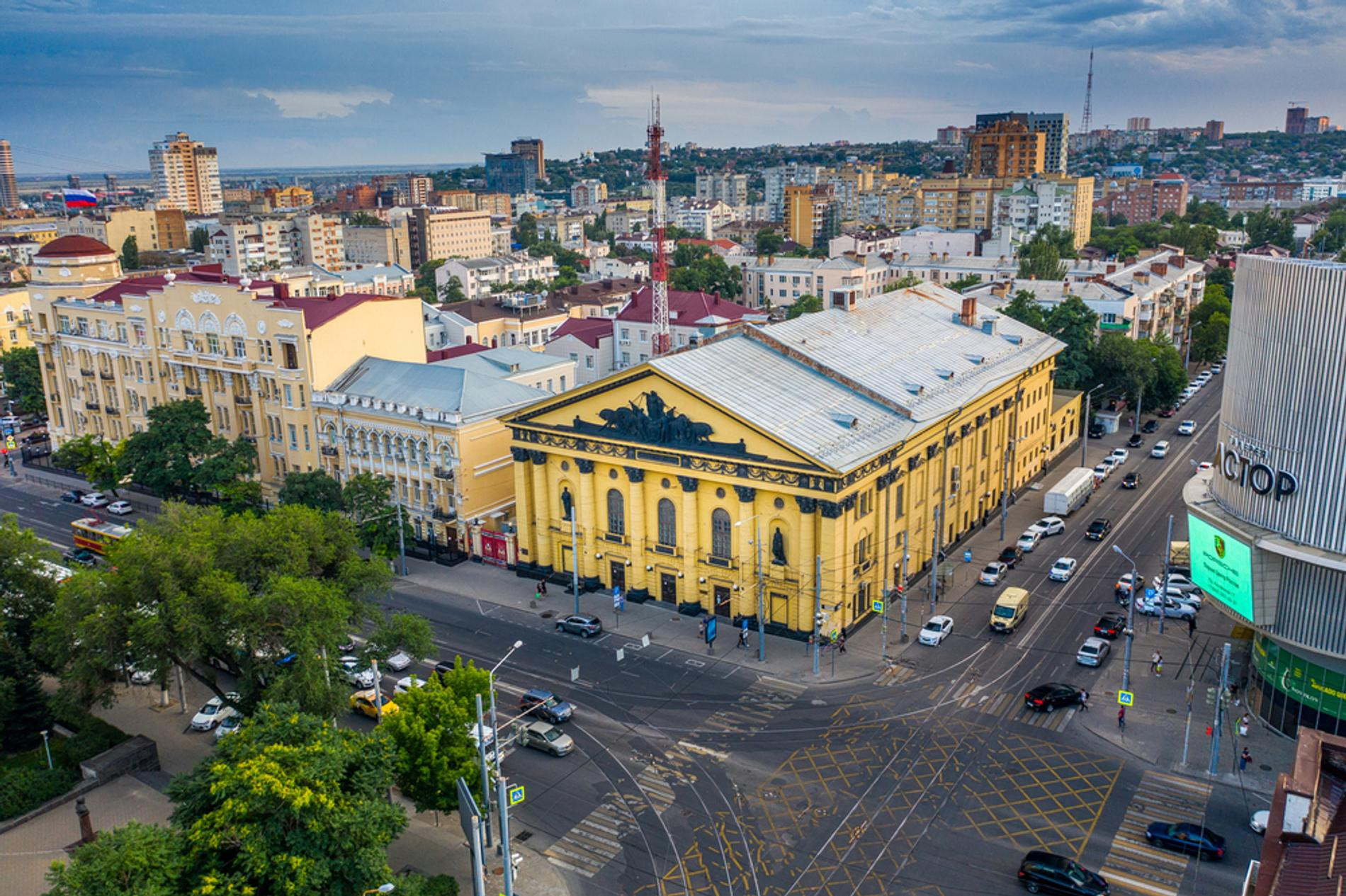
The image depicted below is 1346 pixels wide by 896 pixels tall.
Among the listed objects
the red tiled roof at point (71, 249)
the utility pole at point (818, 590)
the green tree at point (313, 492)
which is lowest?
the utility pole at point (818, 590)

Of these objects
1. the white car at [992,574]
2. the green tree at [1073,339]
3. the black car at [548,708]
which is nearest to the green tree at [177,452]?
the black car at [548,708]

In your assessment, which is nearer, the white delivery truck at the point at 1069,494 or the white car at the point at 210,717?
the white car at the point at 210,717

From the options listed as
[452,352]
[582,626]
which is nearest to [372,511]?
[582,626]

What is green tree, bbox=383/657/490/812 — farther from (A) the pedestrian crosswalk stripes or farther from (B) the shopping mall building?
(B) the shopping mall building

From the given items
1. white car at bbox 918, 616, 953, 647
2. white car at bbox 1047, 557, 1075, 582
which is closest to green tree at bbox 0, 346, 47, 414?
white car at bbox 918, 616, 953, 647

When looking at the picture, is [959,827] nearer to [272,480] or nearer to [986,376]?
[986,376]

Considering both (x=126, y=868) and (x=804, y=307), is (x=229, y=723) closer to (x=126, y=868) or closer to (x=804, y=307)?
(x=126, y=868)

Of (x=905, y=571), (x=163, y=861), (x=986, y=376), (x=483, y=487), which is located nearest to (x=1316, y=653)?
(x=905, y=571)

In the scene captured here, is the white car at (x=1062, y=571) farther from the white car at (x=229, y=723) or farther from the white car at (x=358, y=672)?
the white car at (x=229, y=723)
